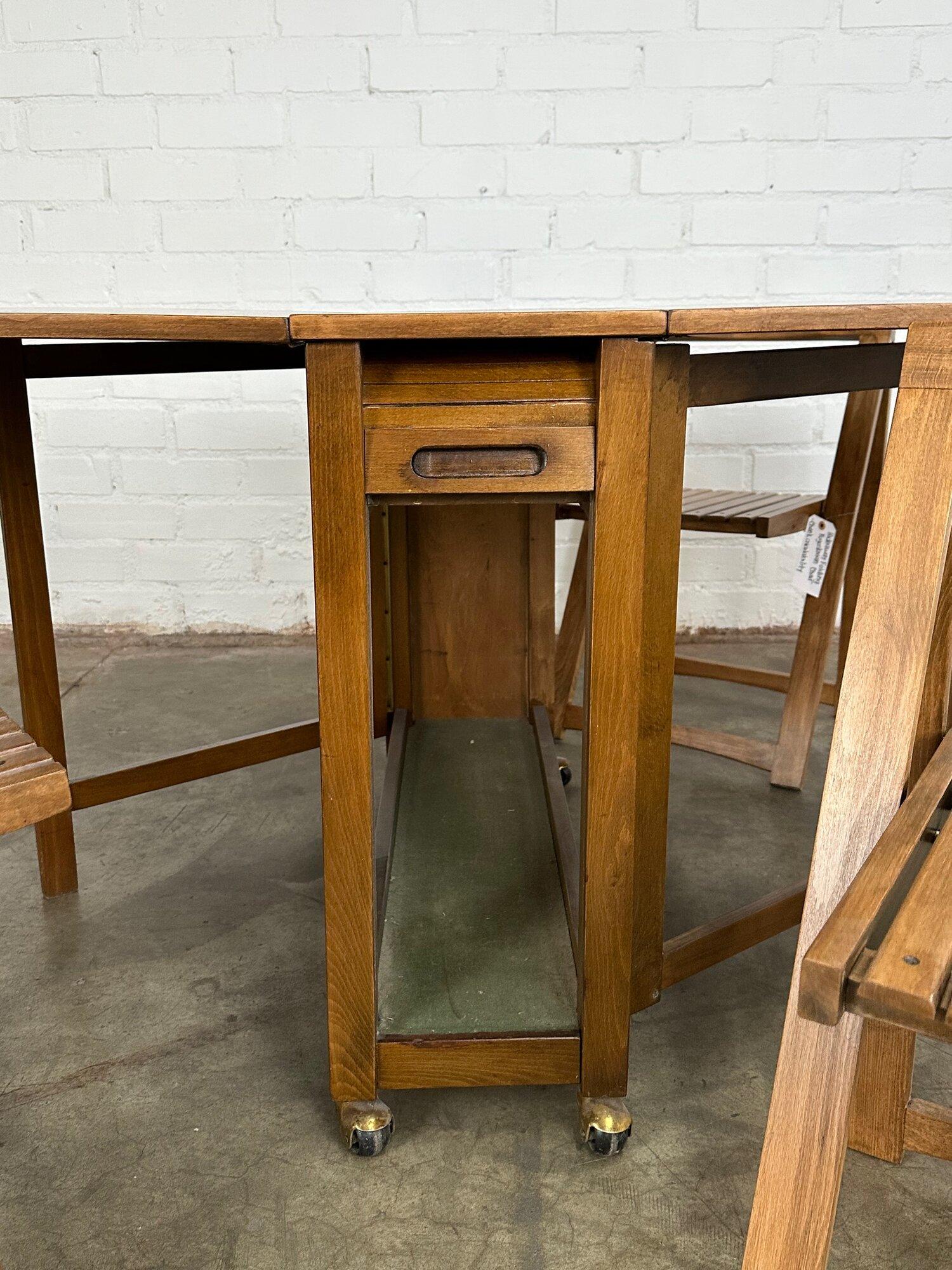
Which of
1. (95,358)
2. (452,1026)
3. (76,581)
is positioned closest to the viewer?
(452,1026)

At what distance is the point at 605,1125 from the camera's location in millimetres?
1093

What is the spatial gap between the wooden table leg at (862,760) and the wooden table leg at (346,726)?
43 centimetres

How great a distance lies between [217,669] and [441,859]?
153 cm

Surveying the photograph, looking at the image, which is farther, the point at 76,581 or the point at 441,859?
the point at 76,581

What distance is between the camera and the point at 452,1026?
1124 mm

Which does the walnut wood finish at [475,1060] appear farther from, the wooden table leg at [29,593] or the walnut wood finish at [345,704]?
the wooden table leg at [29,593]

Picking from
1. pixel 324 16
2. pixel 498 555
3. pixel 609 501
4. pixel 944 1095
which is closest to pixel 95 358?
pixel 498 555

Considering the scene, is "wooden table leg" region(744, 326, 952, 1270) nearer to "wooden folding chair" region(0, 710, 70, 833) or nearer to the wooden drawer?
the wooden drawer

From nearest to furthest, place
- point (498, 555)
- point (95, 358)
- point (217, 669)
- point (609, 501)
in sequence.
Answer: point (609, 501) < point (95, 358) < point (498, 555) < point (217, 669)

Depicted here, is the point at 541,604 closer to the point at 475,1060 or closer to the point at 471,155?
the point at 475,1060

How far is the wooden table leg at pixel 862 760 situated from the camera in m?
0.66

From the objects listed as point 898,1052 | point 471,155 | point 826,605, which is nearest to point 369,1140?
point 898,1052

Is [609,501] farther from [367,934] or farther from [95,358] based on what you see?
[95,358]

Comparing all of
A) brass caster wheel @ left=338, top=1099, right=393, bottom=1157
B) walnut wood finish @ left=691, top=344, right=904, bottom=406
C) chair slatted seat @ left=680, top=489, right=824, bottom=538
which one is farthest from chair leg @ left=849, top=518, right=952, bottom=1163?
chair slatted seat @ left=680, top=489, right=824, bottom=538
